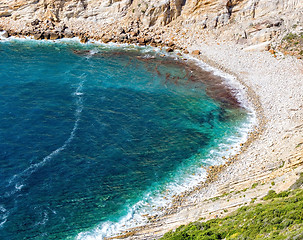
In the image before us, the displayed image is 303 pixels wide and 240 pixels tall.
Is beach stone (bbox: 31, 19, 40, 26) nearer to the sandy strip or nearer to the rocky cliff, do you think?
the rocky cliff

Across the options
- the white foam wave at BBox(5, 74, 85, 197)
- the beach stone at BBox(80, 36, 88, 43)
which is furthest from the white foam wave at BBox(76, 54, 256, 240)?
the beach stone at BBox(80, 36, 88, 43)

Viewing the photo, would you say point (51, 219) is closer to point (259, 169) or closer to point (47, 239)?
point (47, 239)

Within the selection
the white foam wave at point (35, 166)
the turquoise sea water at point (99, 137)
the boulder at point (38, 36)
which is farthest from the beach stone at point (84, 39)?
the white foam wave at point (35, 166)

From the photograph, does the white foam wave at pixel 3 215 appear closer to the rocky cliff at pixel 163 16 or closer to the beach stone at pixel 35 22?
the rocky cliff at pixel 163 16

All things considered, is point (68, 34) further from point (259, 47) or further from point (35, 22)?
point (259, 47)

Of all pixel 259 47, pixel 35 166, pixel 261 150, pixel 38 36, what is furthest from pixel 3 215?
pixel 38 36

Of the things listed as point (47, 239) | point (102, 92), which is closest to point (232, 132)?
point (102, 92)
